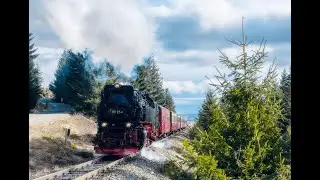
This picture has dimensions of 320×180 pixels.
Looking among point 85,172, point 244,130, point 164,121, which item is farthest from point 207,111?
point 164,121

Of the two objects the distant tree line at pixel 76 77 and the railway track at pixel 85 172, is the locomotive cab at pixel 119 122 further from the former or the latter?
the distant tree line at pixel 76 77

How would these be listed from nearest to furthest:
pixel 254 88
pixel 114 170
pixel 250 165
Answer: pixel 250 165 → pixel 254 88 → pixel 114 170

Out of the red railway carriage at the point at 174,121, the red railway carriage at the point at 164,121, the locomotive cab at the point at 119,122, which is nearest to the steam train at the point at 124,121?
the locomotive cab at the point at 119,122

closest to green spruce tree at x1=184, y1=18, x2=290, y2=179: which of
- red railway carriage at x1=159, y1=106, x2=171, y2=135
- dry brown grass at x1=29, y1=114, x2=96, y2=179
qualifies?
dry brown grass at x1=29, y1=114, x2=96, y2=179

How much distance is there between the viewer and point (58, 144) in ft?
24.0

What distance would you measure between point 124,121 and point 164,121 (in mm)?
2033

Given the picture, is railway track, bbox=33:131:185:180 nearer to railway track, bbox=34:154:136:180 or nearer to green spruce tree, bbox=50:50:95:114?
railway track, bbox=34:154:136:180

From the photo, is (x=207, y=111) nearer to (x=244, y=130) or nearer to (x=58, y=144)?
(x=244, y=130)

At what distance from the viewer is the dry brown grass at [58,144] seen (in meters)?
6.71
